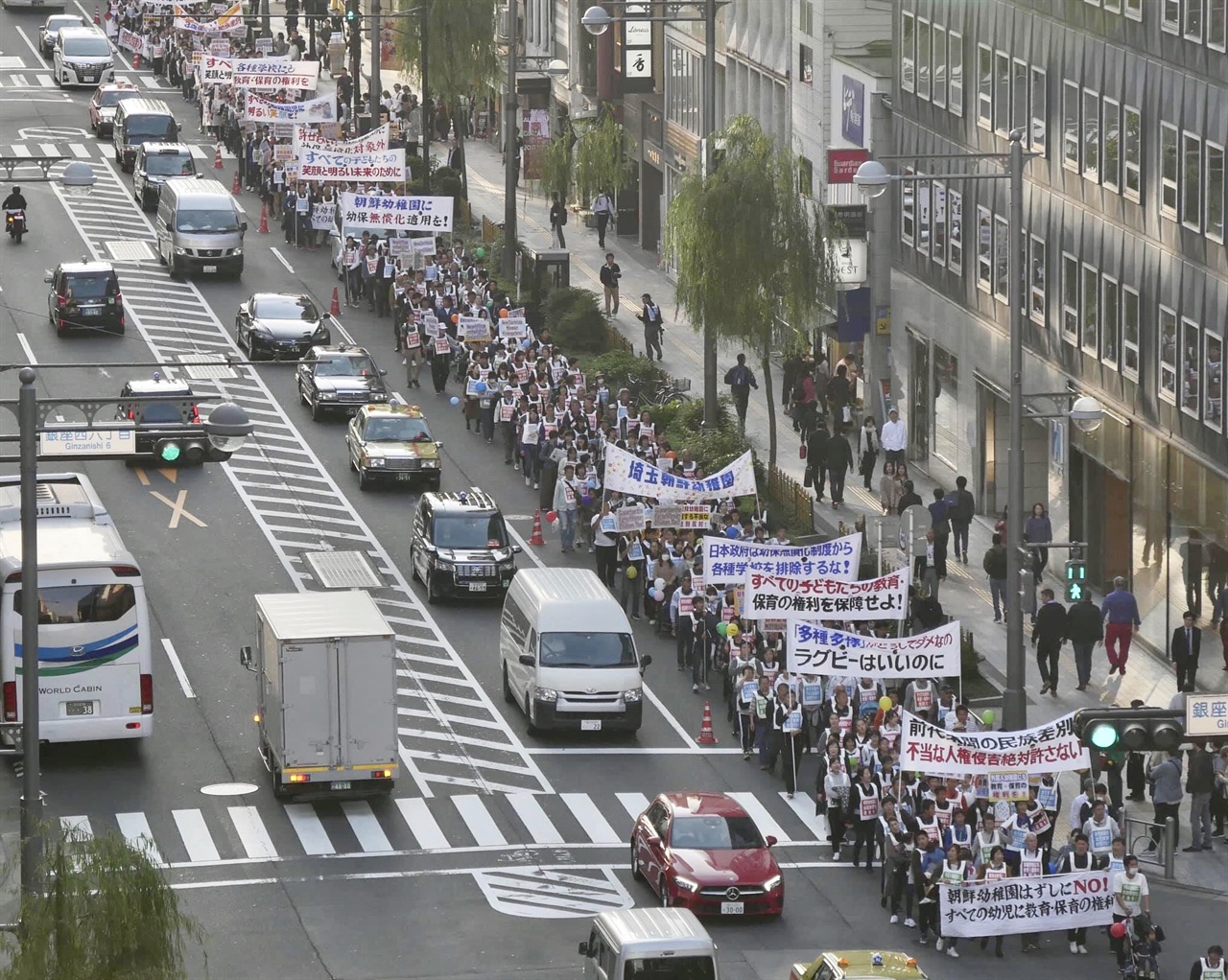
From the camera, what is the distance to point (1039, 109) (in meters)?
53.2

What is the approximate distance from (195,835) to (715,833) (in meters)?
7.72

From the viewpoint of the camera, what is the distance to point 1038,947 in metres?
34.1

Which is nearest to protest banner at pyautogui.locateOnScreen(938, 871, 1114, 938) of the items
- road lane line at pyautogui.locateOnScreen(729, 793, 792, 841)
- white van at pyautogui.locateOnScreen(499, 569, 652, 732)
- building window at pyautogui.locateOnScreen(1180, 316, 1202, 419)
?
Result: road lane line at pyautogui.locateOnScreen(729, 793, 792, 841)

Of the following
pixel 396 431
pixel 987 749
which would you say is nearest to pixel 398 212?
pixel 396 431

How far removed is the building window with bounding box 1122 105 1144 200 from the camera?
47.5 m

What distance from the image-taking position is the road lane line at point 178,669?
4453cm

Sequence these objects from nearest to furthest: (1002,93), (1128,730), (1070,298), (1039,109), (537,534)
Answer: (1128,730) < (1070,298) < (537,534) < (1039,109) < (1002,93)

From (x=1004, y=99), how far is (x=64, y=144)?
46747 mm

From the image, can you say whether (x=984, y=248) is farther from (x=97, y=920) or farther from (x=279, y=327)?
(x=97, y=920)

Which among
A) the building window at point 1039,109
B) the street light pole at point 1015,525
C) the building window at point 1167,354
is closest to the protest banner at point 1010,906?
the street light pole at point 1015,525

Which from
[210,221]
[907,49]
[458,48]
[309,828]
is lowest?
[309,828]

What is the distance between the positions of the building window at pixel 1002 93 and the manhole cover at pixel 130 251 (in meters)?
30.5

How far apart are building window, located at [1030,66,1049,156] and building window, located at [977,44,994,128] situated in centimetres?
235

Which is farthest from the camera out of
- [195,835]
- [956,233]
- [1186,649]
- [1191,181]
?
[956,233]
